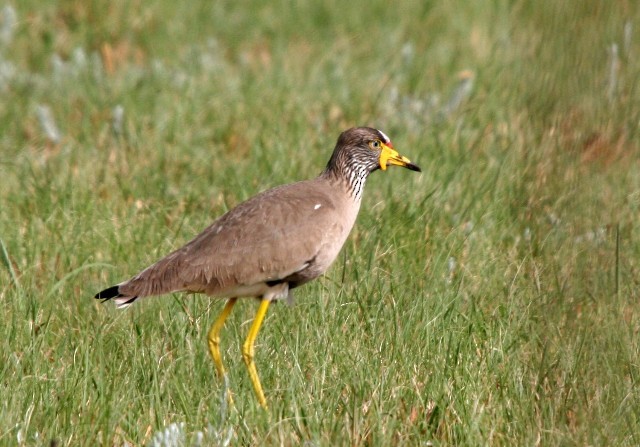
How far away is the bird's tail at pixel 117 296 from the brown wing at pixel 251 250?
0.07 feet

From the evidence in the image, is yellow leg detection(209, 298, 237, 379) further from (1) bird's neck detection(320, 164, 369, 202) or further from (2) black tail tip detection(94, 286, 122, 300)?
(1) bird's neck detection(320, 164, 369, 202)

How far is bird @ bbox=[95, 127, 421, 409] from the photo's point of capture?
4.36 meters

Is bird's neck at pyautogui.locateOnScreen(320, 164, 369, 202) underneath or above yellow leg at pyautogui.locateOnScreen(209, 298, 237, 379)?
above

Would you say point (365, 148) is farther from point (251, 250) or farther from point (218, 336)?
point (218, 336)

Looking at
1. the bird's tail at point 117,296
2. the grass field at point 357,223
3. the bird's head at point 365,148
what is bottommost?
the grass field at point 357,223

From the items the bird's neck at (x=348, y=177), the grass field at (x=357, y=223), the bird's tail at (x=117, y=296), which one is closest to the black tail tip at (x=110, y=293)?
the bird's tail at (x=117, y=296)

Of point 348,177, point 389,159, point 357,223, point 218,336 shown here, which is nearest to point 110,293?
point 218,336

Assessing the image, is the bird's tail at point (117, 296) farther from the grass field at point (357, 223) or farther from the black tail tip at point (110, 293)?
the grass field at point (357, 223)

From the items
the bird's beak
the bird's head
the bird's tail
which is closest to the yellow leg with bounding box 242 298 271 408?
the bird's tail

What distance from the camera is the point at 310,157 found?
6324mm

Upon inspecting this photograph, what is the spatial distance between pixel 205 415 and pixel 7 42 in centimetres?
472

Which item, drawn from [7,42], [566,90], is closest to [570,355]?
[566,90]

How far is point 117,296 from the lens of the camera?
4383 millimetres

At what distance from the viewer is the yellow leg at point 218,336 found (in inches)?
168
